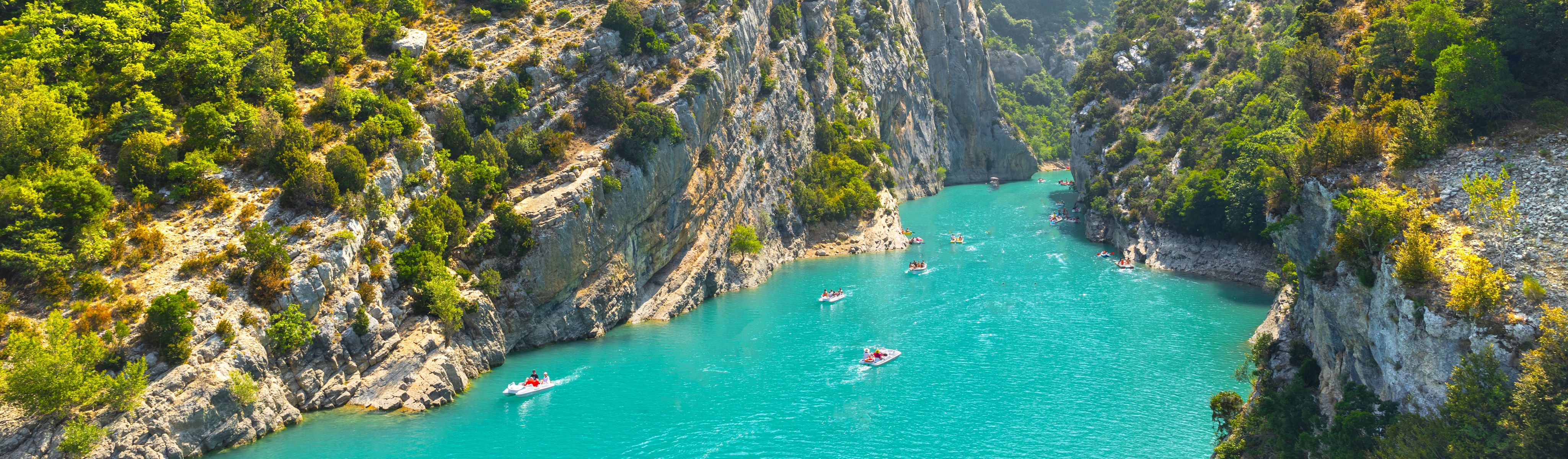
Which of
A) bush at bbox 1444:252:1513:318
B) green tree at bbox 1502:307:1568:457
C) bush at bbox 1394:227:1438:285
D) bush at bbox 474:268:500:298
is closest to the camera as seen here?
green tree at bbox 1502:307:1568:457

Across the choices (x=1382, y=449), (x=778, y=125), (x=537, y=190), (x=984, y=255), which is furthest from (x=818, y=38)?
(x=1382, y=449)

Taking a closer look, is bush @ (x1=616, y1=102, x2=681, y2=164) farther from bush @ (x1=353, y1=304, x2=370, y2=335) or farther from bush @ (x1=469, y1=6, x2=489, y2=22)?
bush @ (x1=353, y1=304, x2=370, y2=335)

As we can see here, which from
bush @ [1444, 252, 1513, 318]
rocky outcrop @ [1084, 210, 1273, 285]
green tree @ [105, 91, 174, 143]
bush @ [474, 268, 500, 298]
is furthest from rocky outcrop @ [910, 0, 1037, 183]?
bush @ [1444, 252, 1513, 318]

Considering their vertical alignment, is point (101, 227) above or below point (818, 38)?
below

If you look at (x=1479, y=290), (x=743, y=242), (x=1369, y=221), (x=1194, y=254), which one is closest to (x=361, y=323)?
(x=743, y=242)

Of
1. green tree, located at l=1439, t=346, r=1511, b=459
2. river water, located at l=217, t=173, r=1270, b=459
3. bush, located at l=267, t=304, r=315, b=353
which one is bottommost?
river water, located at l=217, t=173, r=1270, b=459

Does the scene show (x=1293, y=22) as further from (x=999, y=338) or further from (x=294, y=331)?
(x=294, y=331)
